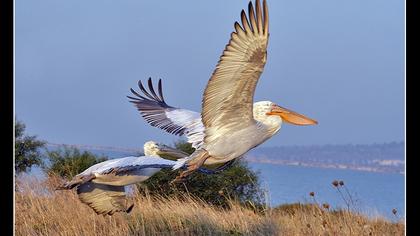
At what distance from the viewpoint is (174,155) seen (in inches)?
186

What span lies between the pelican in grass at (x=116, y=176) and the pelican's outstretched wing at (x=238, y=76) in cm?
40

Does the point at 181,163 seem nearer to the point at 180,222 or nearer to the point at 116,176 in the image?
the point at 116,176

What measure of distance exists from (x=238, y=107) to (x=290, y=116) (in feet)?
0.96

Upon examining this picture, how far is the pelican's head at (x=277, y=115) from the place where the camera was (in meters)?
4.22

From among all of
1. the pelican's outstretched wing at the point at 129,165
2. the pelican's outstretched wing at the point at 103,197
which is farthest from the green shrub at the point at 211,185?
the pelican's outstretched wing at the point at 129,165

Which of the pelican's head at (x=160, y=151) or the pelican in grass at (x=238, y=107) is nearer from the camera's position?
the pelican in grass at (x=238, y=107)

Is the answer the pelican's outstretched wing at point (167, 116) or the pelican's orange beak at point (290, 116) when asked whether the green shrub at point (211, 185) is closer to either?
the pelican's outstretched wing at point (167, 116)

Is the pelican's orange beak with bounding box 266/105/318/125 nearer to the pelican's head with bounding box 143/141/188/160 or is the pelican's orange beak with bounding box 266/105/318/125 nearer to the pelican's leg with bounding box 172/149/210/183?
the pelican's leg with bounding box 172/149/210/183

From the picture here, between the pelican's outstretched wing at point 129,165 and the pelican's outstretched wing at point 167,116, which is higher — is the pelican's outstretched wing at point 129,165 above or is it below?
below

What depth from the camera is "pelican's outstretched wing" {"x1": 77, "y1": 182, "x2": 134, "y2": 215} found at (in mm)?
4883

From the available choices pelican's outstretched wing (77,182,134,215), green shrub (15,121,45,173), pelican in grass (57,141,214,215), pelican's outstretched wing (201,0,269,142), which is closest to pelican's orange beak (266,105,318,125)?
pelican's outstretched wing (201,0,269,142)
